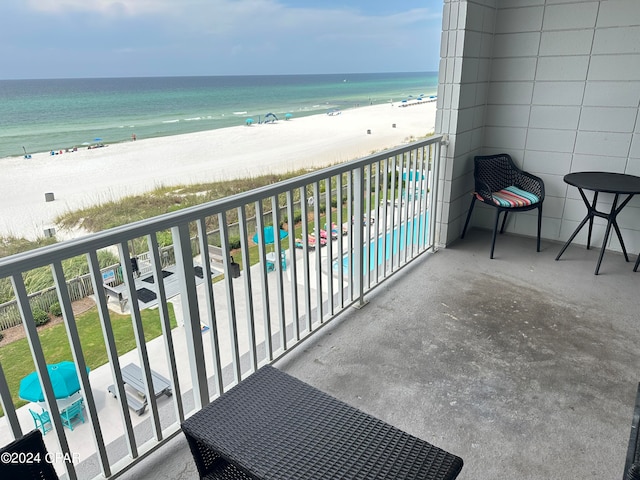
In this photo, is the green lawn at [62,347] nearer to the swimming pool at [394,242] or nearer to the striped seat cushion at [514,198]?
the swimming pool at [394,242]

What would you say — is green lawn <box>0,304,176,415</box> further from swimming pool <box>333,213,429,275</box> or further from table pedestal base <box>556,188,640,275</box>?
table pedestal base <box>556,188,640,275</box>

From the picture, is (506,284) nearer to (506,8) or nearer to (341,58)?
(506,8)

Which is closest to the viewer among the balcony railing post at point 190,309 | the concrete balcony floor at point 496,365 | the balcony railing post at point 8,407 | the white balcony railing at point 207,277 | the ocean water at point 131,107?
the balcony railing post at point 8,407

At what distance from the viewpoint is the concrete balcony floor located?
165 cm

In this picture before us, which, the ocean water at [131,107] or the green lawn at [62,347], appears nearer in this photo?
the green lawn at [62,347]

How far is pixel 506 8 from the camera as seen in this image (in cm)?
349

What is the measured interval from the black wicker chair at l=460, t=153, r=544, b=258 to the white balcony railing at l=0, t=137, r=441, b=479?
0.42 metres

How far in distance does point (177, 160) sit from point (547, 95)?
15.1m

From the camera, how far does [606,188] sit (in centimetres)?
298

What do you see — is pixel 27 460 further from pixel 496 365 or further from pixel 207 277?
pixel 496 365

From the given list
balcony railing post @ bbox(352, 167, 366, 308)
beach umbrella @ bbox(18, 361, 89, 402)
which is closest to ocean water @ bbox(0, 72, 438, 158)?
balcony railing post @ bbox(352, 167, 366, 308)

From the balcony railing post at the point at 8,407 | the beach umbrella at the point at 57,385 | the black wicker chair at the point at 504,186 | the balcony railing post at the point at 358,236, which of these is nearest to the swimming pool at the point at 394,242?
the balcony railing post at the point at 358,236

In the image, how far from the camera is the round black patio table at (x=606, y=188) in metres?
2.99

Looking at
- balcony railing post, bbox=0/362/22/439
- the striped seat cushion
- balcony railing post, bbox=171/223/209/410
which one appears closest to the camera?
balcony railing post, bbox=0/362/22/439
